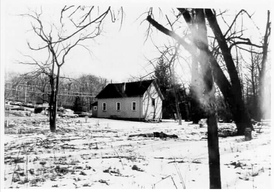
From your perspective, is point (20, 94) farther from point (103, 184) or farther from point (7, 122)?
point (103, 184)

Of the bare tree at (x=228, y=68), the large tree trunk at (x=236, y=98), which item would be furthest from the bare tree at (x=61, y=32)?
the large tree trunk at (x=236, y=98)

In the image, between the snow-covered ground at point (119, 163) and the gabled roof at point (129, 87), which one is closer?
the snow-covered ground at point (119, 163)

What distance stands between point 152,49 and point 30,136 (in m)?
2.78

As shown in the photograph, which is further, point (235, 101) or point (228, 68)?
point (235, 101)

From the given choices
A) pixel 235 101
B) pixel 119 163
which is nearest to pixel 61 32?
pixel 119 163

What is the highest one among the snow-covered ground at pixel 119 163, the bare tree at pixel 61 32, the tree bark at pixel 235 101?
the bare tree at pixel 61 32

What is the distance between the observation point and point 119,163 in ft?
12.8

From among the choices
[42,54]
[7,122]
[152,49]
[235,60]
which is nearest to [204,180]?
[152,49]

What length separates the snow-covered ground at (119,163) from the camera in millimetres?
3274

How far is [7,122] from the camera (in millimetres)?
3520

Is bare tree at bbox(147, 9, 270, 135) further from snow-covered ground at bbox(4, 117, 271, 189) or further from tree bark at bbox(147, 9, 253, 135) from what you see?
snow-covered ground at bbox(4, 117, 271, 189)

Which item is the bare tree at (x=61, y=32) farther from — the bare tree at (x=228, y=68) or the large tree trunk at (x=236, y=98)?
the large tree trunk at (x=236, y=98)

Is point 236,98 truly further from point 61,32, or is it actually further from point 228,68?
point 61,32

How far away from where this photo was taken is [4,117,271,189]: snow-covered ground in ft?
10.7
